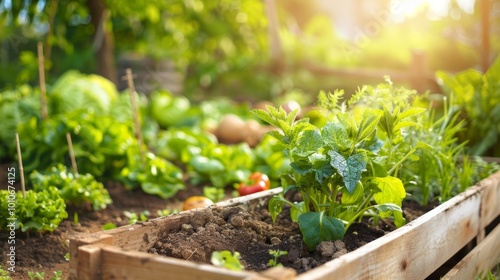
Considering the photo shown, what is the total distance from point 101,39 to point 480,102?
12.9 ft

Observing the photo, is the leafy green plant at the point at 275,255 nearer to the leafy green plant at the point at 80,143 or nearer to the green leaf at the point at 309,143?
the green leaf at the point at 309,143

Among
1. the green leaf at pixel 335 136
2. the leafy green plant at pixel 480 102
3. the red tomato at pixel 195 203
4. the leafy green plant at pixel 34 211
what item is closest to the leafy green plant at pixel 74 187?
the leafy green plant at pixel 34 211

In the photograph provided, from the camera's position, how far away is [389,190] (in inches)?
96.7

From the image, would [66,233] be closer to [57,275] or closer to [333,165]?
[57,275]

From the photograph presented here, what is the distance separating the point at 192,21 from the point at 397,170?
19.8ft

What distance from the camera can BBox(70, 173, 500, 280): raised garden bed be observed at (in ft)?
5.87

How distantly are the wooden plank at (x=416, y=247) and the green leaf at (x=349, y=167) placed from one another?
0.22 meters

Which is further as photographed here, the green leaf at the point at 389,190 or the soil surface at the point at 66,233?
the soil surface at the point at 66,233

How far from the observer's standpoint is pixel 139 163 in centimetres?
436

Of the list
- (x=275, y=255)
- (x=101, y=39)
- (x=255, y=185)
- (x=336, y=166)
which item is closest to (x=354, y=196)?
(x=336, y=166)

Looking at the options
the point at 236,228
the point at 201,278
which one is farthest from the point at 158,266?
the point at 236,228

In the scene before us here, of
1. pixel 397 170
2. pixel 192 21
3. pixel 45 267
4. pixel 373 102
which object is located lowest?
pixel 45 267

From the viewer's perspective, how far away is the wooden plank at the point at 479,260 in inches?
107

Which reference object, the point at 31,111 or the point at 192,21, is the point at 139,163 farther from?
the point at 192,21
